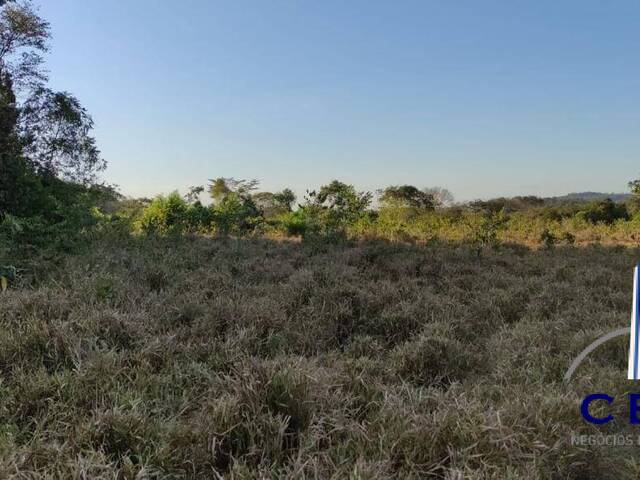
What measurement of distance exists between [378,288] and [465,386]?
6.36 feet

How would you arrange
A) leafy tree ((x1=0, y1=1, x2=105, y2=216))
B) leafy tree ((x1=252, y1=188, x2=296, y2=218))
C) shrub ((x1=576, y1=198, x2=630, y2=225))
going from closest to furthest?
leafy tree ((x1=0, y1=1, x2=105, y2=216)) → shrub ((x1=576, y1=198, x2=630, y2=225)) → leafy tree ((x1=252, y1=188, x2=296, y2=218))

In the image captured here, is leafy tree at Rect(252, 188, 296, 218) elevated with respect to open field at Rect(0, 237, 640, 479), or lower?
elevated

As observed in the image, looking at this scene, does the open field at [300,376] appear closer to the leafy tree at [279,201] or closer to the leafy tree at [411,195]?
the leafy tree at [279,201]

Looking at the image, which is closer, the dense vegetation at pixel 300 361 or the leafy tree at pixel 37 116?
the dense vegetation at pixel 300 361

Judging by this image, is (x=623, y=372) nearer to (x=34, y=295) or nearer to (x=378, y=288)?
(x=378, y=288)

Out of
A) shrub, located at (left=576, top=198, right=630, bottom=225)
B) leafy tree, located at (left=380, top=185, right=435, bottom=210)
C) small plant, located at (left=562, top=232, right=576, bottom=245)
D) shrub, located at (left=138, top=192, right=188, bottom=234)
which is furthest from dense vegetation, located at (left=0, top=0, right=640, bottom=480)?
leafy tree, located at (left=380, top=185, right=435, bottom=210)

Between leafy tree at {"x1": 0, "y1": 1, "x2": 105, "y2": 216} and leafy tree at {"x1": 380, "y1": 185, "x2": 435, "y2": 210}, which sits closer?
leafy tree at {"x1": 0, "y1": 1, "x2": 105, "y2": 216}

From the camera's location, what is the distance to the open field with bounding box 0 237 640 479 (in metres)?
1.55

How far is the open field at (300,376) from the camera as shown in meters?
1.55

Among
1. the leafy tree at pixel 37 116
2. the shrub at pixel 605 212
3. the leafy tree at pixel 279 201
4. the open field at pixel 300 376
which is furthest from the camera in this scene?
the leafy tree at pixel 279 201

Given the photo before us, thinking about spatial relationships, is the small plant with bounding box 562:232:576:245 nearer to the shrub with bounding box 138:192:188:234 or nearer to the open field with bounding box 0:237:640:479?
the open field with bounding box 0:237:640:479

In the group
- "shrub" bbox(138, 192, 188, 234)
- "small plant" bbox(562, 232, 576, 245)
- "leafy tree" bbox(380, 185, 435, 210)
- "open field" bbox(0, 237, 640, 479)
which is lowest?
"open field" bbox(0, 237, 640, 479)

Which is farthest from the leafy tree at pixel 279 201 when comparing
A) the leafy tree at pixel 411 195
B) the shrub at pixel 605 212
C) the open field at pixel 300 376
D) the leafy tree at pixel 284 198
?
the open field at pixel 300 376

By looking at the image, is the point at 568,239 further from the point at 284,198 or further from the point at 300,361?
the point at 284,198
